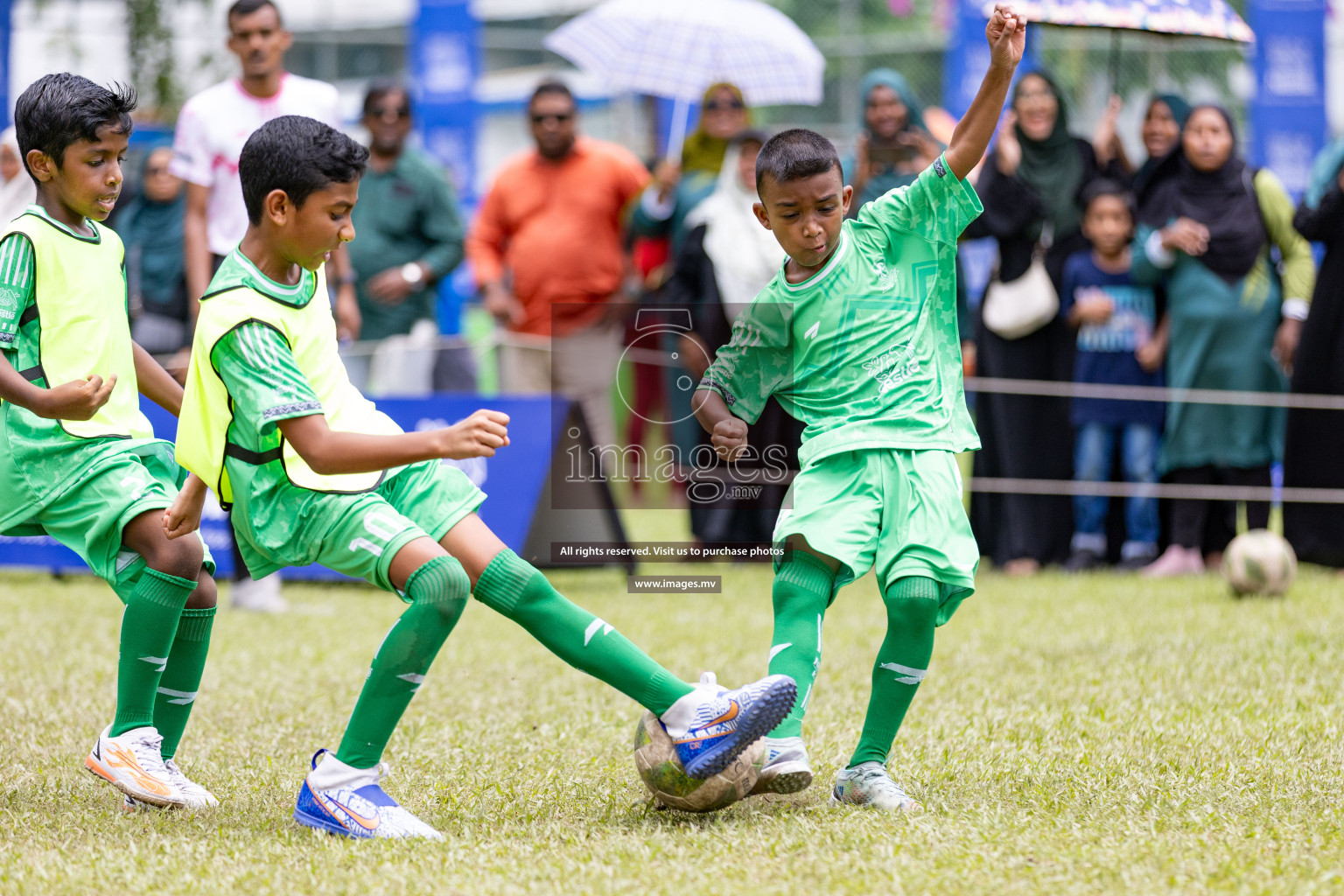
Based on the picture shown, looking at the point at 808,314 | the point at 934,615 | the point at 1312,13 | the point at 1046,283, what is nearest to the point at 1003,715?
the point at 934,615

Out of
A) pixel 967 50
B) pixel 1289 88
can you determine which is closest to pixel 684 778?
pixel 1289 88

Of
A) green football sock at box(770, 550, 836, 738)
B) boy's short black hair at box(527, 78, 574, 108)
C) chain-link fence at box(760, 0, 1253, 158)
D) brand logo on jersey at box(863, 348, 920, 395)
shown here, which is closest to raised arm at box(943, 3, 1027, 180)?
brand logo on jersey at box(863, 348, 920, 395)

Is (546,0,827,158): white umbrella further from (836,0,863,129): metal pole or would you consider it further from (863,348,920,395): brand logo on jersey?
(836,0,863,129): metal pole

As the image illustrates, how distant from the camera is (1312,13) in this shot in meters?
14.0

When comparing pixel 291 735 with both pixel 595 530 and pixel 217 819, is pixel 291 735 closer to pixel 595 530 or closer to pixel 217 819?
pixel 217 819

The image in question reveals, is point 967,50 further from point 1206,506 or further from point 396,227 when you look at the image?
point 396,227

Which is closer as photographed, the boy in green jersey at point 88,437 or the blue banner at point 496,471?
the boy in green jersey at point 88,437

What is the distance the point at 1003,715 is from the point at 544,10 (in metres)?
23.3

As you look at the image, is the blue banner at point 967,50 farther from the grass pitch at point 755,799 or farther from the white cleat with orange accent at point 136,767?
the white cleat with orange accent at point 136,767

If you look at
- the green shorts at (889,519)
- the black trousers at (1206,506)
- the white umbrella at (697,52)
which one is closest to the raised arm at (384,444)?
the green shorts at (889,519)

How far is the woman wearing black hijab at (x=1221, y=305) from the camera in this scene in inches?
330

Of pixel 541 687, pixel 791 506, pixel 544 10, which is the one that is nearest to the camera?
pixel 791 506

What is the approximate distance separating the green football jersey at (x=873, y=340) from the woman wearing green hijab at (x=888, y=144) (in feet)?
14.6

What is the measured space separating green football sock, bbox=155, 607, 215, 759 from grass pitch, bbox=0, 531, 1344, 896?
0.67ft
